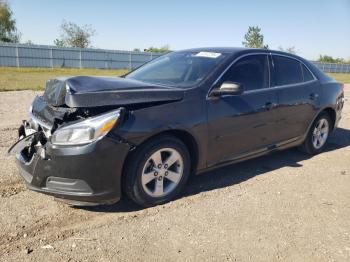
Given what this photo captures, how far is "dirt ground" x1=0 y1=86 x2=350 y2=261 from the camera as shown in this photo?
308 centimetres

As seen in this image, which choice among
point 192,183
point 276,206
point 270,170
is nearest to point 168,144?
point 192,183

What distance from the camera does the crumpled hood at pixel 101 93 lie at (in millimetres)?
3438

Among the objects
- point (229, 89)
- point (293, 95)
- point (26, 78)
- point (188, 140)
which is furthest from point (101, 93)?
point (26, 78)

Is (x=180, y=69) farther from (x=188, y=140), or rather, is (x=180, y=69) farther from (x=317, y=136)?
(x=317, y=136)

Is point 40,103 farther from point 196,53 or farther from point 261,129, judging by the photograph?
point 261,129

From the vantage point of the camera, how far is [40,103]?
162 inches

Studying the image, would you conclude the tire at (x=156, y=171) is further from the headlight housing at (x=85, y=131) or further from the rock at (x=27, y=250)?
the rock at (x=27, y=250)

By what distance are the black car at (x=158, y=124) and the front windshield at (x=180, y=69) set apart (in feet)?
0.05

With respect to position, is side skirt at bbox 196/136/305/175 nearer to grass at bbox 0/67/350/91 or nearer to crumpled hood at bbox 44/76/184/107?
crumpled hood at bbox 44/76/184/107

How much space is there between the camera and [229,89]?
4152mm

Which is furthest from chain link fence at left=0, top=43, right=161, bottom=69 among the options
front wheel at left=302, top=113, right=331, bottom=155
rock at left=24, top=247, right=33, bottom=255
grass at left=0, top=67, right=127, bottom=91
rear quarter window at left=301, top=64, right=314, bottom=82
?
rock at left=24, top=247, right=33, bottom=255

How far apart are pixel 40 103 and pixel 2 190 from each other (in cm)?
106

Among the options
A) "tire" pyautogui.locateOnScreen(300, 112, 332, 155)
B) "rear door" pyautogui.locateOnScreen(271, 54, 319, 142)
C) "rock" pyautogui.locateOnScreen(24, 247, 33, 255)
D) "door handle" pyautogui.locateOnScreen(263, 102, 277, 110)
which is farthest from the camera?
"tire" pyautogui.locateOnScreen(300, 112, 332, 155)

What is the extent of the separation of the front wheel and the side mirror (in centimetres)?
234
